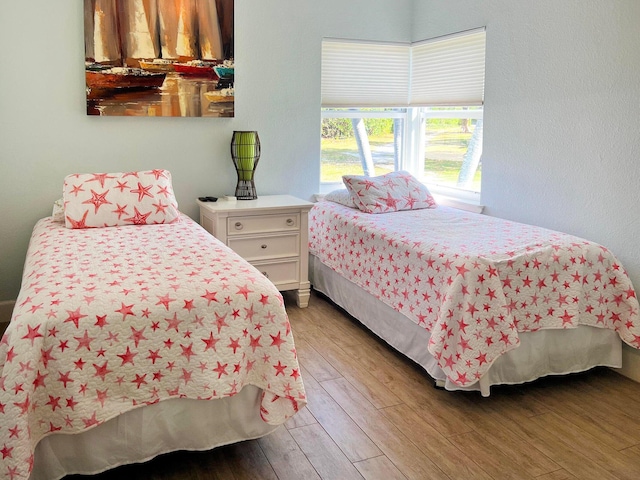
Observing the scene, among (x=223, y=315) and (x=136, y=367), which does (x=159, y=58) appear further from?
(x=136, y=367)

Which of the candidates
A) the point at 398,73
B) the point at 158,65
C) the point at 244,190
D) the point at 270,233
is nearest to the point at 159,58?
the point at 158,65

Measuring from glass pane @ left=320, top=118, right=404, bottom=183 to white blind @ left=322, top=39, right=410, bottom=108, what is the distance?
169 mm

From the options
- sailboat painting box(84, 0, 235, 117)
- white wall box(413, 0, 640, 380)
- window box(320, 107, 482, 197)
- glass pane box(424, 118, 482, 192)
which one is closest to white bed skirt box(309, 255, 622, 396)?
white wall box(413, 0, 640, 380)

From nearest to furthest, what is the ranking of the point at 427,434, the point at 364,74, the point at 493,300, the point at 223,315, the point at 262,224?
the point at 223,315, the point at 427,434, the point at 493,300, the point at 262,224, the point at 364,74

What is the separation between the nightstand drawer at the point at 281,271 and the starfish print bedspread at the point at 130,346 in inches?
55.4

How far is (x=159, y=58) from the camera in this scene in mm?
3758

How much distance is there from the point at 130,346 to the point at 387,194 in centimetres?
224

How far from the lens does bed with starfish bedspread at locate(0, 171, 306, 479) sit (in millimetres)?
1865

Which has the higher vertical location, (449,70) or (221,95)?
(449,70)

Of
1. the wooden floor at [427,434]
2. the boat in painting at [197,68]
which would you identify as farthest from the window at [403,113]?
the wooden floor at [427,434]

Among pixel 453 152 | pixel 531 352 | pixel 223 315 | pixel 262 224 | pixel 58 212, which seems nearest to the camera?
pixel 223 315

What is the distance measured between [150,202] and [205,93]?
0.95 m

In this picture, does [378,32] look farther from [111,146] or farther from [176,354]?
[176,354]

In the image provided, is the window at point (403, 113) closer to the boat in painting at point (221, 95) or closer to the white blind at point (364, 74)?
the white blind at point (364, 74)
